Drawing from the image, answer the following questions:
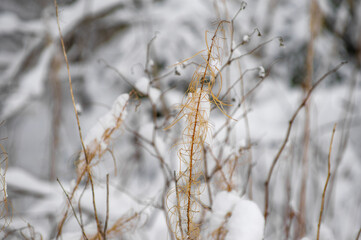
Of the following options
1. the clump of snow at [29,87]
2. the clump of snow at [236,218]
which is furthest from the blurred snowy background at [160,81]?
the clump of snow at [236,218]

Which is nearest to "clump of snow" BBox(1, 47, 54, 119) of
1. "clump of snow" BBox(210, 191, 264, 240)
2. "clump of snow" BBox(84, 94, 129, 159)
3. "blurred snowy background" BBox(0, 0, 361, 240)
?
"blurred snowy background" BBox(0, 0, 361, 240)

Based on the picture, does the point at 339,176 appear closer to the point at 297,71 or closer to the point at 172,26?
the point at 297,71

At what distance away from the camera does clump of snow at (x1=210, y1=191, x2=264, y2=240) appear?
32 cm

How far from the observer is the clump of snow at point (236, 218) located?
0.32m

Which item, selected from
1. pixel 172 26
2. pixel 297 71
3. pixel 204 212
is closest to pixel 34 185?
pixel 204 212

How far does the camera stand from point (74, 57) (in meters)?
1.60

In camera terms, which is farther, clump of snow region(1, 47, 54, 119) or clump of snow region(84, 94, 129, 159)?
clump of snow region(1, 47, 54, 119)

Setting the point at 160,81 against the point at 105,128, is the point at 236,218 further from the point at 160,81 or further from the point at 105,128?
the point at 160,81

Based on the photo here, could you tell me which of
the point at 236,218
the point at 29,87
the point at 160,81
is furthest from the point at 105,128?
the point at 29,87

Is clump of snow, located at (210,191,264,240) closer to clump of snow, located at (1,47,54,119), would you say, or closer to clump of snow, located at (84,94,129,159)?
clump of snow, located at (84,94,129,159)

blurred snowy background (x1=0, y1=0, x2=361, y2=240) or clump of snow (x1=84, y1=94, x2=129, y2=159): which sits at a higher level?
blurred snowy background (x1=0, y1=0, x2=361, y2=240)

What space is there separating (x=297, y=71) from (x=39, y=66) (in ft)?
5.16

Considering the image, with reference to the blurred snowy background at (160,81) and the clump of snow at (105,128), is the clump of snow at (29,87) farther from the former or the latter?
the clump of snow at (105,128)

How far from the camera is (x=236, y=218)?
34cm
